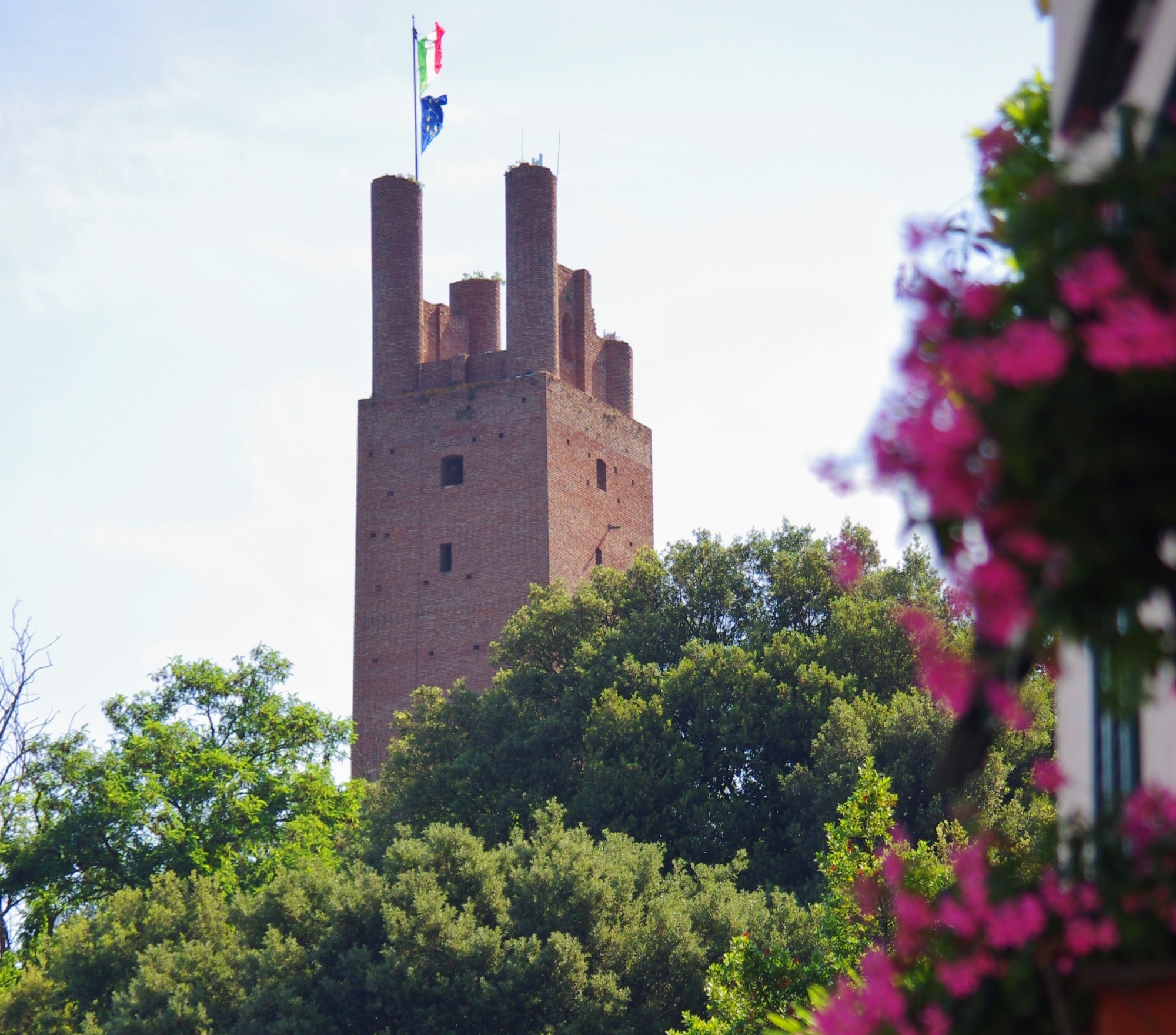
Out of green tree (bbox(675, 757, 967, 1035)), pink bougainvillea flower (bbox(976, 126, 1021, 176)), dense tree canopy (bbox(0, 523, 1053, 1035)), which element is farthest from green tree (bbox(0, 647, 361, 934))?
pink bougainvillea flower (bbox(976, 126, 1021, 176))

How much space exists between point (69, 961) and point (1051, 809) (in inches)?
637

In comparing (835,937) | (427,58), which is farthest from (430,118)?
(835,937)

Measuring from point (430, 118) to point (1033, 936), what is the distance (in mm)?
44614

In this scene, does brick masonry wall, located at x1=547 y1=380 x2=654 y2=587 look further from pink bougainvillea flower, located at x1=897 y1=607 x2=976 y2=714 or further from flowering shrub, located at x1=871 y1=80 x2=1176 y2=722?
flowering shrub, located at x1=871 y1=80 x2=1176 y2=722

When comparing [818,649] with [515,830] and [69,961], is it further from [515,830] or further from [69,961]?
[69,961]

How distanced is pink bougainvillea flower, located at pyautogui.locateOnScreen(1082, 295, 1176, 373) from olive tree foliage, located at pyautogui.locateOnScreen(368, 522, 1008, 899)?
2517cm

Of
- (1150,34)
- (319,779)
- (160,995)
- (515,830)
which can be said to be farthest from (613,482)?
(1150,34)

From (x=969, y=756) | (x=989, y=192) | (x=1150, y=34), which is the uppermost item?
(x=1150, y=34)

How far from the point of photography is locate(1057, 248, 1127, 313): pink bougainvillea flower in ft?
8.67

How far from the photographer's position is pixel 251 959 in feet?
87.4

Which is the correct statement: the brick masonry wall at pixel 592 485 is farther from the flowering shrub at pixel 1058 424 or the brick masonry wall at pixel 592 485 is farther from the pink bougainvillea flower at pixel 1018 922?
the flowering shrub at pixel 1058 424

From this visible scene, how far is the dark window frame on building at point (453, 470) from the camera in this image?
146 feet

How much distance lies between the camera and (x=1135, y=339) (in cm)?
256

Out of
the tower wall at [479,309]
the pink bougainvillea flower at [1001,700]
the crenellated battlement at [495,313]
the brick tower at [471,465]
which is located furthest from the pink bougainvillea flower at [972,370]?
the tower wall at [479,309]
